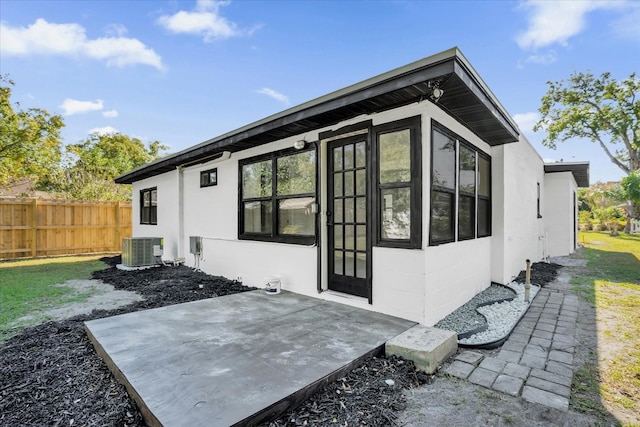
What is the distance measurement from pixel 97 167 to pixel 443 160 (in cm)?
2137

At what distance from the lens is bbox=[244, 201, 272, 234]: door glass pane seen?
18.2ft

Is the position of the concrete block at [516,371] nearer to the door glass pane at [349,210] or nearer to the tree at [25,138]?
the door glass pane at [349,210]

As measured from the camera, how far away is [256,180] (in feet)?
Answer: 19.0

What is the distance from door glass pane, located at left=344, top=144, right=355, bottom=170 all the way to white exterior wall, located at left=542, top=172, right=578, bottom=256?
991 cm

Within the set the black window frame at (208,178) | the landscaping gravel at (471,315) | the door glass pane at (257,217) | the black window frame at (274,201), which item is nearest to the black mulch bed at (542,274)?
the landscaping gravel at (471,315)

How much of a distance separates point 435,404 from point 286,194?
11.9 feet

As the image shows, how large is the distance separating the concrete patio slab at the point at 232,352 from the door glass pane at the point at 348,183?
153 cm

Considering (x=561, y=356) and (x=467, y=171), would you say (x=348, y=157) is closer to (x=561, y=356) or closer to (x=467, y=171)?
(x=467, y=171)

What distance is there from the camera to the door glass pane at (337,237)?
14.6 feet

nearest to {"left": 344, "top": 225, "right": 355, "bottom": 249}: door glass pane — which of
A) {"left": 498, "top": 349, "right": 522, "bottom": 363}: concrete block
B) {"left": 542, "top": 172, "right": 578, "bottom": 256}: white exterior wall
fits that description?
{"left": 498, "top": 349, "right": 522, "bottom": 363}: concrete block

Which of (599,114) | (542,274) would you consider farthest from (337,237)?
(599,114)

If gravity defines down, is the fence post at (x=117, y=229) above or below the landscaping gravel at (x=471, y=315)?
above

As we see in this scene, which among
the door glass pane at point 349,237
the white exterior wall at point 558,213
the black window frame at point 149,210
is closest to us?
the door glass pane at point 349,237

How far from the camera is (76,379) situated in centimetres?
245
